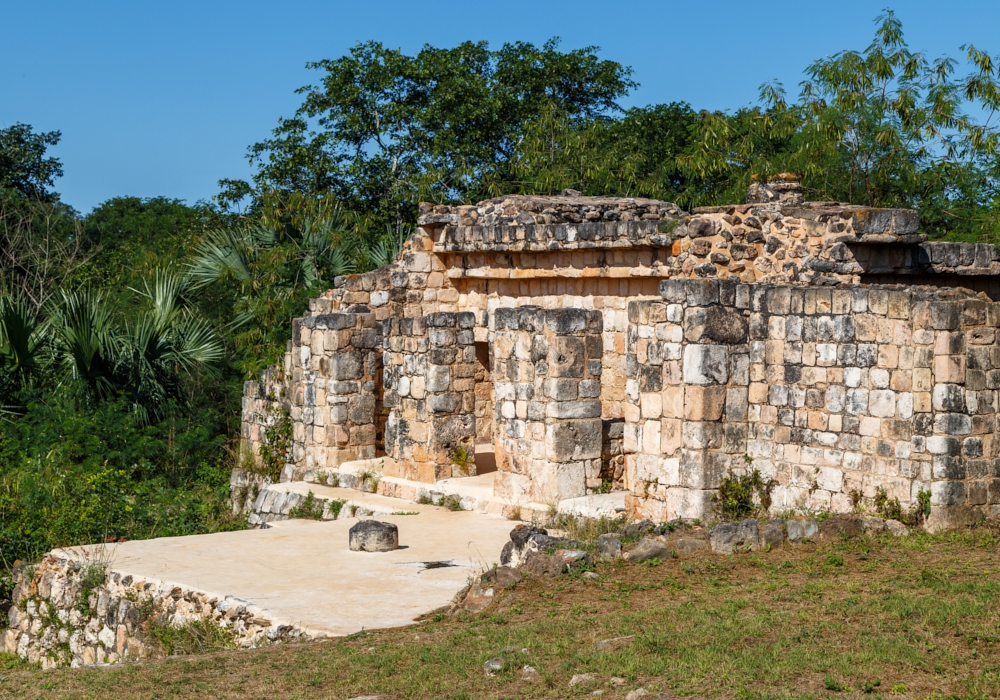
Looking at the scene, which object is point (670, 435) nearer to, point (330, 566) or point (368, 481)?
point (330, 566)

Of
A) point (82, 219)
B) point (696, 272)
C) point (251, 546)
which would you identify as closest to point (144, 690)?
point (251, 546)

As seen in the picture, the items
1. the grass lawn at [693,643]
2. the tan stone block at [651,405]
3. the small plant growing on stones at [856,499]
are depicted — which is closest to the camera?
the grass lawn at [693,643]

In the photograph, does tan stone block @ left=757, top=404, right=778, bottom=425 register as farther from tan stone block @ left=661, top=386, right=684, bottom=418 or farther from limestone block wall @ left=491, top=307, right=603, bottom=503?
limestone block wall @ left=491, top=307, right=603, bottom=503

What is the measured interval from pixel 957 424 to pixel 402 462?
5786 mm

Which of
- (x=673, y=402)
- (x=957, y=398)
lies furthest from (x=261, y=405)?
(x=957, y=398)

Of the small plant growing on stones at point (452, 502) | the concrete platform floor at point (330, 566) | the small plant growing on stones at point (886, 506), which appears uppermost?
the small plant growing on stones at point (886, 506)

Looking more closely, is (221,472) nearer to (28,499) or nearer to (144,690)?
(28,499)

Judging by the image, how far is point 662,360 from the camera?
9.48m

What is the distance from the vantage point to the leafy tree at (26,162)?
3147cm

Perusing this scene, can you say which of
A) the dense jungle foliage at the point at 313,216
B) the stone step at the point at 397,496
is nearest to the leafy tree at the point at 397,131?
the dense jungle foliage at the point at 313,216

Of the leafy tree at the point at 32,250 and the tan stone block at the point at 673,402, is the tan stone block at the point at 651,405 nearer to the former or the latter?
the tan stone block at the point at 673,402

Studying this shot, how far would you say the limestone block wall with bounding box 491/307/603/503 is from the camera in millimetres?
10414

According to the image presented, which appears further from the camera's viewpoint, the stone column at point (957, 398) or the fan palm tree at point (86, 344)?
the fan palm tree at point (86, 344)

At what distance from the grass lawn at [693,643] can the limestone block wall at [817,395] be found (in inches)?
26.9
